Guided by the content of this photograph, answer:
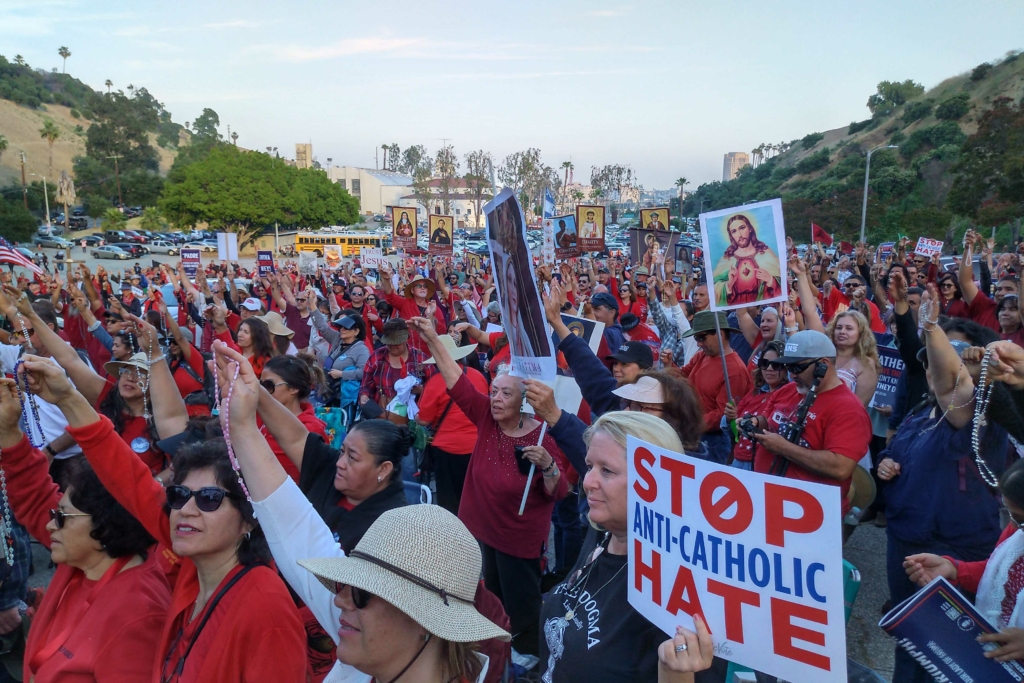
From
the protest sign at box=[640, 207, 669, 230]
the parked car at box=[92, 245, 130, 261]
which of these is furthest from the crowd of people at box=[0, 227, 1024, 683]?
the parked car at box=[92, 245, 130, 261]

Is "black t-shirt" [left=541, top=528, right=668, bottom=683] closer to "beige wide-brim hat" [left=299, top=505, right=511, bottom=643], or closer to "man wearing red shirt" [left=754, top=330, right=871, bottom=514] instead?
"beige wide-brim hat" [left=299, top=505, right=511, bottom=643]

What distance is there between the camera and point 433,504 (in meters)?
2.52

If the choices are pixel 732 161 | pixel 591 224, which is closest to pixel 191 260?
pixel 591 224

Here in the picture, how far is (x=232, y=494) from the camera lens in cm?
238

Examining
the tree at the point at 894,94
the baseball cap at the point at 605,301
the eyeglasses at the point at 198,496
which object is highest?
the tree at the point at 894,94

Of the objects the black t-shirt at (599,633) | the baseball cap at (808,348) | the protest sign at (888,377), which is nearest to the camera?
the black t-shirt at (599,633)

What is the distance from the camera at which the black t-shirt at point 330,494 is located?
3139 millimetres

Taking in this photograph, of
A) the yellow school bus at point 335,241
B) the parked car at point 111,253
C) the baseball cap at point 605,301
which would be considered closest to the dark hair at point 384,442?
the baseball cap at point 605,301

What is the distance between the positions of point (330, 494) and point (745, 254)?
355 centimetres

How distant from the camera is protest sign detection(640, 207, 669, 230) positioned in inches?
658

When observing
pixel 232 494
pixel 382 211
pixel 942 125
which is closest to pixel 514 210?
pixel 232 494

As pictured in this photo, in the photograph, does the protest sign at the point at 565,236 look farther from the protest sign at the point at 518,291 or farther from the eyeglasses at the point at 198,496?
the eyeglasses at the point at 198,496

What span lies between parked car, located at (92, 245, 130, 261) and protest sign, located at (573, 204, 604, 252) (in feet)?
141

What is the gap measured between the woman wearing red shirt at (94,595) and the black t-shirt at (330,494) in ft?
2.42
